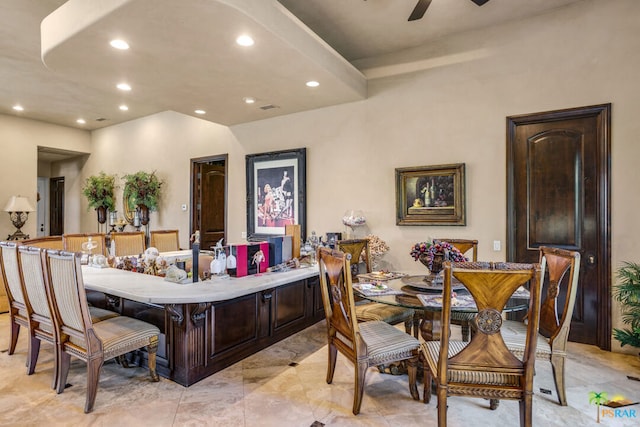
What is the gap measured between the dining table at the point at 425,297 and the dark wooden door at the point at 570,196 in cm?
141

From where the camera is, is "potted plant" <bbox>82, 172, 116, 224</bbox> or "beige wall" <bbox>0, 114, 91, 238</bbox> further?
"potted plant" <bbox>82, 172, 116, 224</bbox>

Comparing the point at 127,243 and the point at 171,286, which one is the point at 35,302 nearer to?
the point at 171,286

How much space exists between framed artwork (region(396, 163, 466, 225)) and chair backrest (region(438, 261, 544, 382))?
2.43 m

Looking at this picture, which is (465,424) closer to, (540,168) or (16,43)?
(540,168)

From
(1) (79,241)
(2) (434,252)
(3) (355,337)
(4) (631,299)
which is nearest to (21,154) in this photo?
(1) (79,241)

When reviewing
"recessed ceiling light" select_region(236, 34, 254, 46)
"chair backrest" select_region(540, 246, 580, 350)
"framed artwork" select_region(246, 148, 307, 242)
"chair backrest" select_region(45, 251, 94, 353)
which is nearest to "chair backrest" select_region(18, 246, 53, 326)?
"chair backrest" select_region(45, 251, 94, 353)

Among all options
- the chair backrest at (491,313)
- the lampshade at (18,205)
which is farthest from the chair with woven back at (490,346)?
the lampshade at (18,205)

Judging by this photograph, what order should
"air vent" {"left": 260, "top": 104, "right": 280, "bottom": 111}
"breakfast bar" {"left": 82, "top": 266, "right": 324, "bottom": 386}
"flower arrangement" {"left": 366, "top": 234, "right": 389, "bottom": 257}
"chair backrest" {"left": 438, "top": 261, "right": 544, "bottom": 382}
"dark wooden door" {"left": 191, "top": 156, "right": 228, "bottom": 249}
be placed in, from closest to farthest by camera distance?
"chair backrest" {"left": 438, "top": 261, "right": 544, "bottom": 382}, "breakfast bar" {"left": 82, "top": 266, "right": 324, "bottom": 386}, "flower arrangement" {"left": 366, "top": 234, "right": 389, "bottom": 257}, "air vent" {"left": 260, "top": 104, "right": 280, "bottom": 111}, "dark wooden door" {"left": 191, "top": 156, "right": 228, "bottom": 249}

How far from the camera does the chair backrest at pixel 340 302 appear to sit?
7.01ft

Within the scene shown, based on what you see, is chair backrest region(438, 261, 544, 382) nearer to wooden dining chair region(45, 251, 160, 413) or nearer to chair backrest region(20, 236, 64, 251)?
wooden dining chair region(45, 251, 160, 413)

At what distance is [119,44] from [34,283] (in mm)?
2033

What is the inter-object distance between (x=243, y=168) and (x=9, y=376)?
151 inches

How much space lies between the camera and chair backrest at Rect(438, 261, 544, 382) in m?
1.65

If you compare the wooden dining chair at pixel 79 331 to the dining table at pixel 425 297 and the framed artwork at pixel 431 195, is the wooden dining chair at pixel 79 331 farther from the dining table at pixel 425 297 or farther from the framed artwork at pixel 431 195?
the framed artwork at pixel 431 195
